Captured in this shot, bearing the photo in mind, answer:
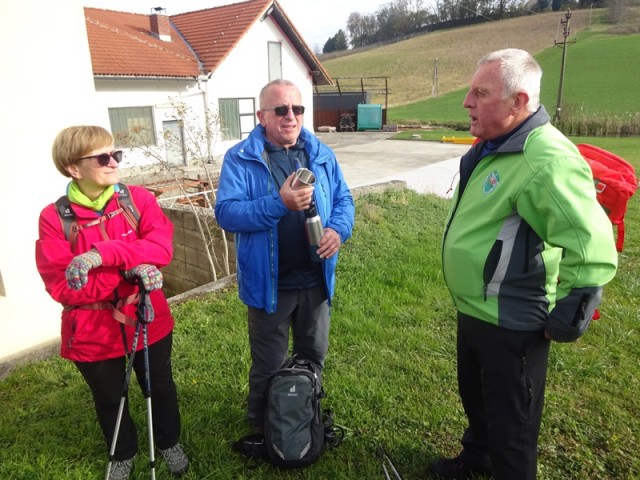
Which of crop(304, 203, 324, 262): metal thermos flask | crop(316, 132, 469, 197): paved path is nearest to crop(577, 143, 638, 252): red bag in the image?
crop(304, 203, 324, 262): metal thermos flask

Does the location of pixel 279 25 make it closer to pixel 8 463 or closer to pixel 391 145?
pixel 391 145

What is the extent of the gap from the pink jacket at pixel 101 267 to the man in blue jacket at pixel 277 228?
38 centimetres

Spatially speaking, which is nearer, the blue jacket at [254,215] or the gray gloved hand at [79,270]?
the gray gloved hand at [79,270]

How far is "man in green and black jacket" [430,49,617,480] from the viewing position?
1638 millimetres

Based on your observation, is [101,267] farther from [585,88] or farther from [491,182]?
[585,88]

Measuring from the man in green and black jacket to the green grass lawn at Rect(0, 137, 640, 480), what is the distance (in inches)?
32.5

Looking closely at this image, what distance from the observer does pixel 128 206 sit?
2230mm

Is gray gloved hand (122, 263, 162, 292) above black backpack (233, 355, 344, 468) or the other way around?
above

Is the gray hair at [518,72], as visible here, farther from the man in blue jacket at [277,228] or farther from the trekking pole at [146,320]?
the trekking pole at [146,320]

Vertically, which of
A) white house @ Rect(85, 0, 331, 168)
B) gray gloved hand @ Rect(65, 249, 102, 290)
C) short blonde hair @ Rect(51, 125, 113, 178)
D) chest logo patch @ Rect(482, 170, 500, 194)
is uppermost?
white house @ Rect(85, 0, 331, 168)

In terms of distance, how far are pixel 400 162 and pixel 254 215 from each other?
563 inches

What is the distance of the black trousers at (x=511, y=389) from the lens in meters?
1.85

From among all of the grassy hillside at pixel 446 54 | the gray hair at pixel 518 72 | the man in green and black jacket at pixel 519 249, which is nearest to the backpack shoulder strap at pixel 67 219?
the man in green and black jacket at pixel 519 249

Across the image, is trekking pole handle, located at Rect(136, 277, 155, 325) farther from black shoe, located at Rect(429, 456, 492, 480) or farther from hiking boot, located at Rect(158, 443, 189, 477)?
black shoe, located at Rect(429, 456, 492, 480)
